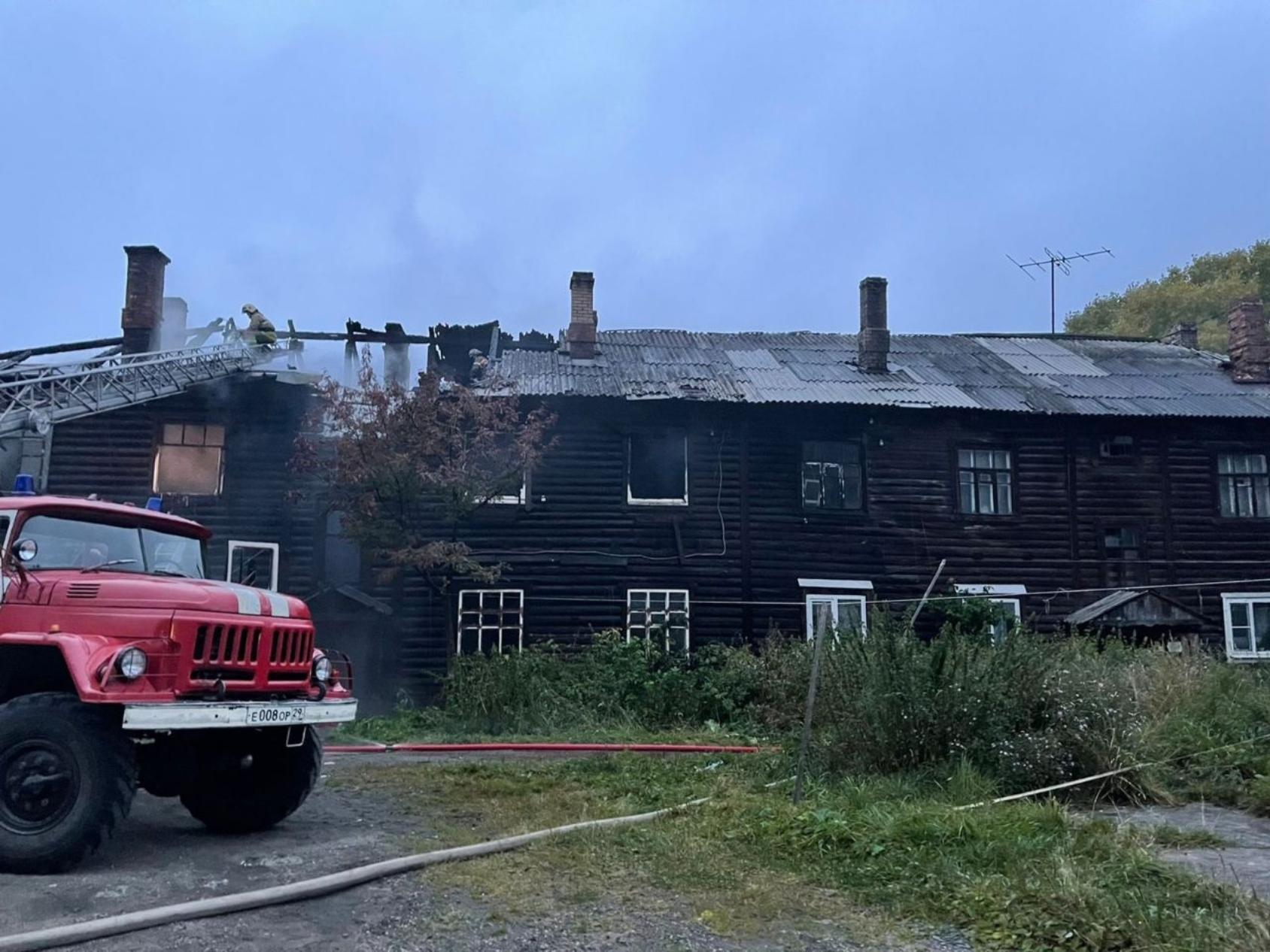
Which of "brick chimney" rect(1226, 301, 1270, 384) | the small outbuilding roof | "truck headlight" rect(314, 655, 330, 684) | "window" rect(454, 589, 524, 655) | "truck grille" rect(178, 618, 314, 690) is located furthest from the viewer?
"brick chimney" rect(1226, 301, 1270, 384)

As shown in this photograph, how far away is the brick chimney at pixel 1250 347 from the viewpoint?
976 inches

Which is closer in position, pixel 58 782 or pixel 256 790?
pixel 58 782

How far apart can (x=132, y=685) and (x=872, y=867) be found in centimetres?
472

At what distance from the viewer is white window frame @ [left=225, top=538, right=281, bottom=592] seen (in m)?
20.9

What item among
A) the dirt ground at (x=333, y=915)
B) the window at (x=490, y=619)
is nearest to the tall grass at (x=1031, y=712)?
the dirt ground at (x=333, y=915)

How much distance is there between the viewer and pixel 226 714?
285 inches

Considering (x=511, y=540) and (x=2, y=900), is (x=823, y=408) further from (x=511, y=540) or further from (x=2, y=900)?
(x=2, y=900)

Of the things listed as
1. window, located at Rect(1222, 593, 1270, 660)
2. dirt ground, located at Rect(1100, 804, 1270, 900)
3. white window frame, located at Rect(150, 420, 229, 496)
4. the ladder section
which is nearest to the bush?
white window frame, located at Rect(150, 420, 229, 496)

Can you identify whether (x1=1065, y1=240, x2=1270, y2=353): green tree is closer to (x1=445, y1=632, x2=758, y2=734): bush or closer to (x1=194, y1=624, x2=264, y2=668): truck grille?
(x1=445, y1=632, x2=758, y2=734): bush

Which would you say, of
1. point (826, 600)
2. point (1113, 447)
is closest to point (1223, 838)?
point (826, 600)

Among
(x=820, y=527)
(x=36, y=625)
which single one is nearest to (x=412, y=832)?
(x=36, y=625)

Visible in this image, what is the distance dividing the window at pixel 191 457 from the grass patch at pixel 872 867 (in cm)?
1343

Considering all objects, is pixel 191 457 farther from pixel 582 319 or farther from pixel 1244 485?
pixel 1244 485

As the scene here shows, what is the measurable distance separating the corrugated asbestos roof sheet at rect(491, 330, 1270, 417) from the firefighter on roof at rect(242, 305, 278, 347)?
4775 mm
